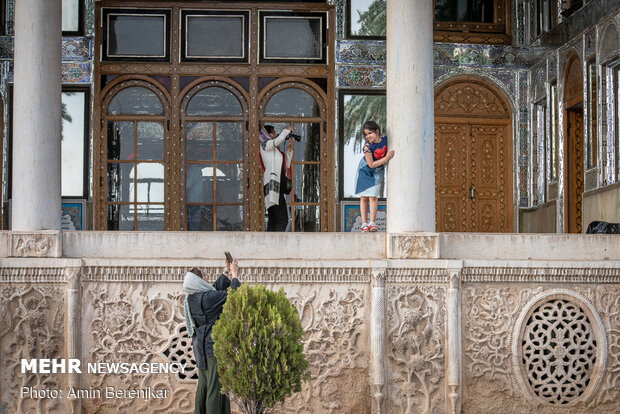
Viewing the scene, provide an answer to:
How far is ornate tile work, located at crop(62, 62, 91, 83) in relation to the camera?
49.6 feet

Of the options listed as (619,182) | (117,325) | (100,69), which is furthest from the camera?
(100,69)

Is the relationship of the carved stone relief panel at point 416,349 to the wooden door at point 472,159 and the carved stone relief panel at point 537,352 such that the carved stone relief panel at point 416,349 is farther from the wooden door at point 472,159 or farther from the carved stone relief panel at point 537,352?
the wooden door at point 472,159

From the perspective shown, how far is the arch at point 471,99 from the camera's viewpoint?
15.7 metres

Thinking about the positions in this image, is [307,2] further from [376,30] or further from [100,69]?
[100,69]

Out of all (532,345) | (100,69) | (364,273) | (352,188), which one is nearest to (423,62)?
(364,273)

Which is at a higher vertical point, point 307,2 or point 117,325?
point 307,2

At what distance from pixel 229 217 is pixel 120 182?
66.7 inches

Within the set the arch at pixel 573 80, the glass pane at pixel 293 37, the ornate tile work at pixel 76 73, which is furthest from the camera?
the glass pane at pixel 293 37

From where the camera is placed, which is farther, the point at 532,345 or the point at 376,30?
the point at 376,30

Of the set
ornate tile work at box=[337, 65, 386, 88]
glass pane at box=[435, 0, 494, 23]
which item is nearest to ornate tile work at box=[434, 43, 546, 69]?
glass pane at box=[435, 0, 494, 23]

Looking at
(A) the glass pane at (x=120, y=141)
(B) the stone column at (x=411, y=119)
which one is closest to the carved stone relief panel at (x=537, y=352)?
(B) the stone column at (x=411, y=119)

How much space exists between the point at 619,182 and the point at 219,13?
6355mm

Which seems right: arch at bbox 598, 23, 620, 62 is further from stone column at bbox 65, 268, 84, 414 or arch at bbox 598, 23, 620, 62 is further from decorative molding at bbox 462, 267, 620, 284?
stone column at bbox 65, 268, 84, 414

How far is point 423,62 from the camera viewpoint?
1037cm
